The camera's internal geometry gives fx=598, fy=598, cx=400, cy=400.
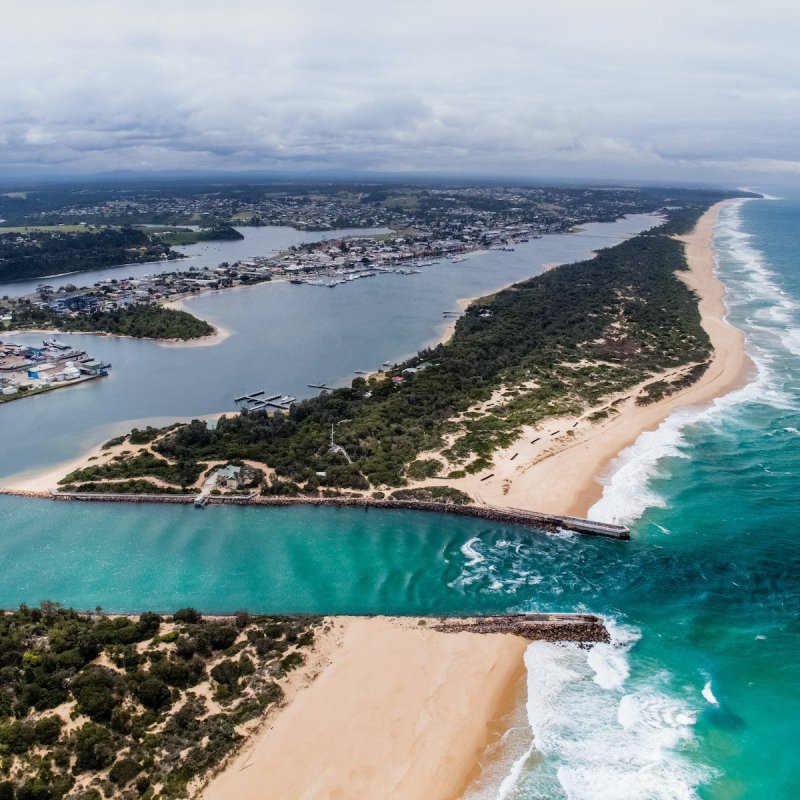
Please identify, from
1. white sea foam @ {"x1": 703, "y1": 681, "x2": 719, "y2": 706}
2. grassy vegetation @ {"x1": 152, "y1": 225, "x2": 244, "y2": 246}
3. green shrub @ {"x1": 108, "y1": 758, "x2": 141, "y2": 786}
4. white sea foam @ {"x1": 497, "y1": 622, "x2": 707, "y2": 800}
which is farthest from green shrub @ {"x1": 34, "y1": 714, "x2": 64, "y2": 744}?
grassy vegetation @ {"x1": 152, "y1": 225, "x2": 244, "y2": 246}

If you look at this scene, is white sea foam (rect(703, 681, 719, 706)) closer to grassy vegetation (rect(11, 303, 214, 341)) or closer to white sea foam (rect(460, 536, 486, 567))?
white sea foam (rect(460, 536, 486, 567))

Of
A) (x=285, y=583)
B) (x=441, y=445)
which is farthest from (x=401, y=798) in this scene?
(x=441, y=445)

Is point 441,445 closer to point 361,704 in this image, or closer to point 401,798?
point 361,704

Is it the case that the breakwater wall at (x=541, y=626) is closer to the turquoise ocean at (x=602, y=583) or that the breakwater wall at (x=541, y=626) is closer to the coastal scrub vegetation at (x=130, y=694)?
the turquoise ocean at (x=602, y=583)

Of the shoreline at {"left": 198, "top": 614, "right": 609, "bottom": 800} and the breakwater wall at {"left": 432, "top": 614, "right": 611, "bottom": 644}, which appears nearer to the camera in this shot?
the shoreline at {"left": 198, "top": 614, "right": 609, "bottom": 800}

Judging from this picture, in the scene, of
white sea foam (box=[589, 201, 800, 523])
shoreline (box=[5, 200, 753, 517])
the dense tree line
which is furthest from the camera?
the dense tree line

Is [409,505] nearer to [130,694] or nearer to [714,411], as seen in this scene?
[130,694]

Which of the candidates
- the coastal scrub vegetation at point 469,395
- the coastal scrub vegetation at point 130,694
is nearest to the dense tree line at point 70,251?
the coastal scrub vegetation at point 469,395
